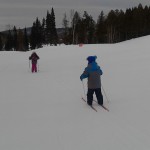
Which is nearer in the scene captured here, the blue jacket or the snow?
the snow

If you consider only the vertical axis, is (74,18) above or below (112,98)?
above

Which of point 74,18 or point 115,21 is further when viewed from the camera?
point 74,18

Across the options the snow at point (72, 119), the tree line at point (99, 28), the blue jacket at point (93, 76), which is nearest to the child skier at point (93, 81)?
the blue jacket at point (93, 76)

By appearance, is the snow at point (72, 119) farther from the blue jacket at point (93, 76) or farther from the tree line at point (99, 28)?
the tree line at point (99, 28)

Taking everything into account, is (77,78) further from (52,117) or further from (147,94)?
(52,117)

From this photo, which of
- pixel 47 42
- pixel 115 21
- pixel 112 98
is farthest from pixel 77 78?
pixel 47 42

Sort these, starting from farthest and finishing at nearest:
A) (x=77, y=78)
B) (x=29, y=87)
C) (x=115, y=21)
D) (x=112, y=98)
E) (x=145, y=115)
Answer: (x=115, y=21) < (x=77, y=78) < (x=29, y=87) < (x=112, y=98) < (x=145, y=115)

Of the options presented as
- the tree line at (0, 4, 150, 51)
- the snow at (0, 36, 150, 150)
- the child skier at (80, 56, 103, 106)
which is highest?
the tree line at (0, 4, 150, 51)

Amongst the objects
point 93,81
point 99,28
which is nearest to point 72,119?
point 93,81

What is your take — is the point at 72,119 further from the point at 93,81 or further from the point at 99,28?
the point at 99,28

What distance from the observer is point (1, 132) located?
762cm

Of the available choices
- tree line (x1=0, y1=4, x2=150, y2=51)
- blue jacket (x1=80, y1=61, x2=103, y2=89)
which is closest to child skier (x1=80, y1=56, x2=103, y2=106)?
blue jacket (x1=80, y1=61, x2=103, y2=89)

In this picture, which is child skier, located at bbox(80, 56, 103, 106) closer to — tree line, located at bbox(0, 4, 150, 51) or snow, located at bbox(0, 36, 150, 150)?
snow, located at bbox(0, 36, 150, 150)

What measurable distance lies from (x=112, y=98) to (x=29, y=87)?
496 cm
